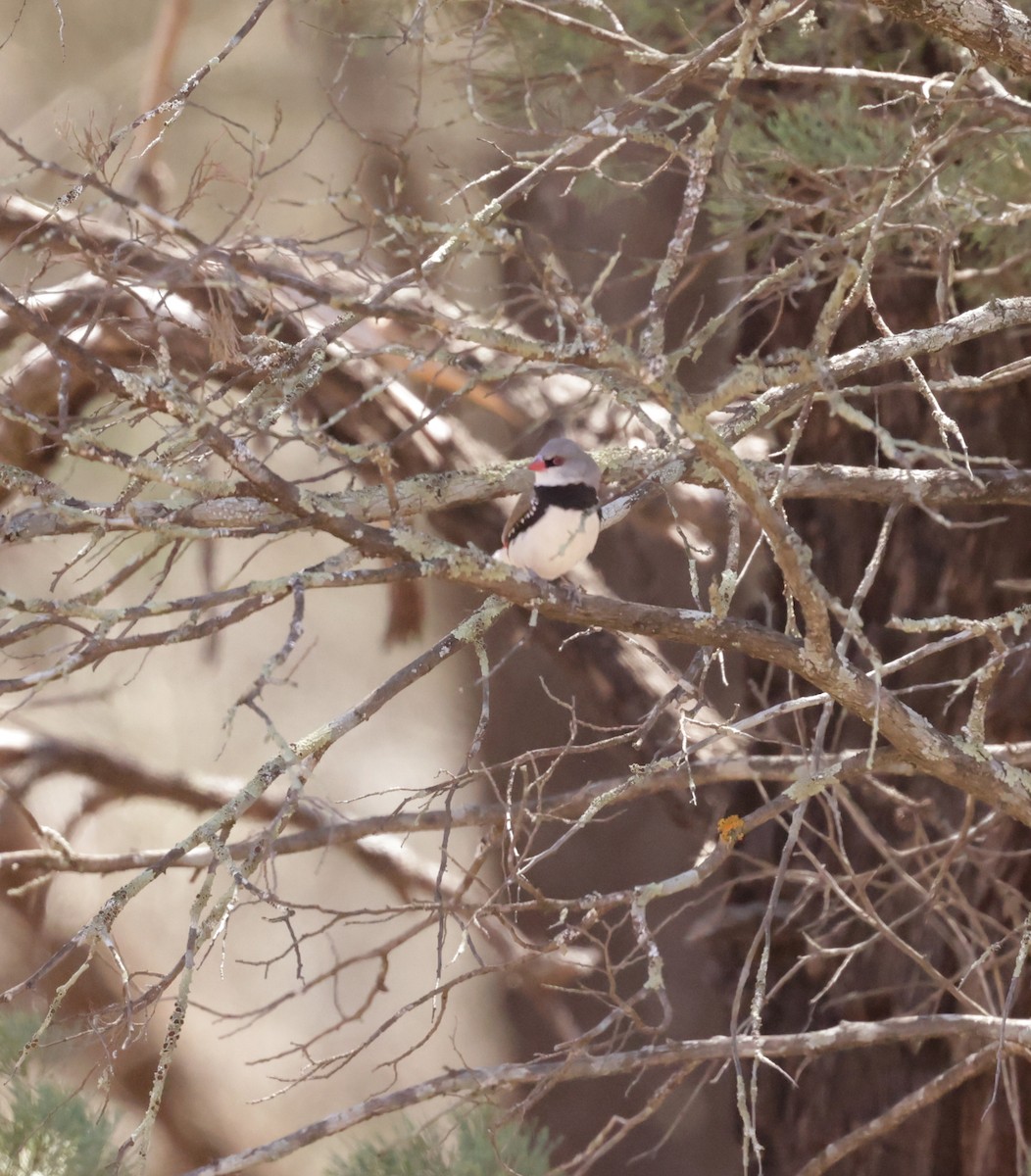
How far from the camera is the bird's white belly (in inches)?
77.7

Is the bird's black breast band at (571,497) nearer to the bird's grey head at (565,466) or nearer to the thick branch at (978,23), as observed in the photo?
the bird's grey head at (565,466)

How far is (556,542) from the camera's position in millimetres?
2039

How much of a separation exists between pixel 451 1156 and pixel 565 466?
126 cm

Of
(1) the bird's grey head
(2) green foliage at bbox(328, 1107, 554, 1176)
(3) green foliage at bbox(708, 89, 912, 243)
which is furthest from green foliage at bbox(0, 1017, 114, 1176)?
(3) green foliage at bbox(708, 89, 912, 243)

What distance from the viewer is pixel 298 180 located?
689cm

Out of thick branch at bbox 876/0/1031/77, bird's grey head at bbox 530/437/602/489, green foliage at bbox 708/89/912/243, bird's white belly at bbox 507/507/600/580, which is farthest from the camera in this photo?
green foliage at bbox 708/89/912/243

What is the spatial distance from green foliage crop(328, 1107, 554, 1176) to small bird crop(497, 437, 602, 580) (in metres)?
0.95

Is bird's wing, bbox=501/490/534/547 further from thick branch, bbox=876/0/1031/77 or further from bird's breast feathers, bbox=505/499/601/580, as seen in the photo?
thick branch, bbox=876/0/1031/77

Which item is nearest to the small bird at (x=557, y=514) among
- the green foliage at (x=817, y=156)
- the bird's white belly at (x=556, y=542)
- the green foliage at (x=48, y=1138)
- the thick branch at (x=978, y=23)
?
the bird's white belly at (x=556, y=542)

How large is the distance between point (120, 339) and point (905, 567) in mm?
2058

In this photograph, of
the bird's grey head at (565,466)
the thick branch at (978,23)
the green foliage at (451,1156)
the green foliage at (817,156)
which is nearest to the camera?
the thick branch at (978,23)

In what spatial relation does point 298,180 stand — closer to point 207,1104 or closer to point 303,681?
point 303,681

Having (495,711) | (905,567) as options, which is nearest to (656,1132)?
(495,711)

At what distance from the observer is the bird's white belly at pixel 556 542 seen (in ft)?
6.48
